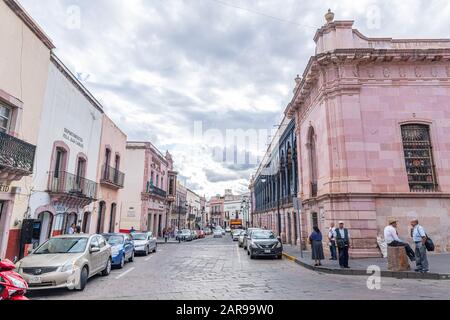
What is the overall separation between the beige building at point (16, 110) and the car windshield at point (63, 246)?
123 inches

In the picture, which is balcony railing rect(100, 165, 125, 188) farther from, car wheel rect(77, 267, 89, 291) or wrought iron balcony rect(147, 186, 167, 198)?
car wheel rect(77, 267, 89, 291)

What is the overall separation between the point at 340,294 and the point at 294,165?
1791cm

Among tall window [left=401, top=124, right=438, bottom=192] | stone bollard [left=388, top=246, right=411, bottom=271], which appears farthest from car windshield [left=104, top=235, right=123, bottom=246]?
tall window [left=401, top=124, right=438, bottom=192]

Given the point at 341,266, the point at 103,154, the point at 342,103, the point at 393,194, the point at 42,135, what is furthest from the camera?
the point at 103,154

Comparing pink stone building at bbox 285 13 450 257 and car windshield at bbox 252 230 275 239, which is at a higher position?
pink stone building at bbox 285 13 450 257

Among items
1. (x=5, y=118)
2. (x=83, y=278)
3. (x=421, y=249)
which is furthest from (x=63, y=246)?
(x=421, y=249)

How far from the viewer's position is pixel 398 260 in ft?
30.4

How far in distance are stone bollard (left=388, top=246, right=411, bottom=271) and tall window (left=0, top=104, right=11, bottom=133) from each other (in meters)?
14.7

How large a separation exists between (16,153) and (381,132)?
16647mm

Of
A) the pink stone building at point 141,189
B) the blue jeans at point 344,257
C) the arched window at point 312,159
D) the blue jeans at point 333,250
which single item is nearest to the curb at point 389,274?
the blue jeans at point 344,257

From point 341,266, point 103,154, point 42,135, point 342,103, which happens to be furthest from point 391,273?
point 103,154

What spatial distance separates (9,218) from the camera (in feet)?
34.6

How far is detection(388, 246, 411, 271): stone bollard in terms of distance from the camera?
30.2ft

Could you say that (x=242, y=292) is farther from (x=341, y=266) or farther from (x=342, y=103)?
(x=342, y=103)
